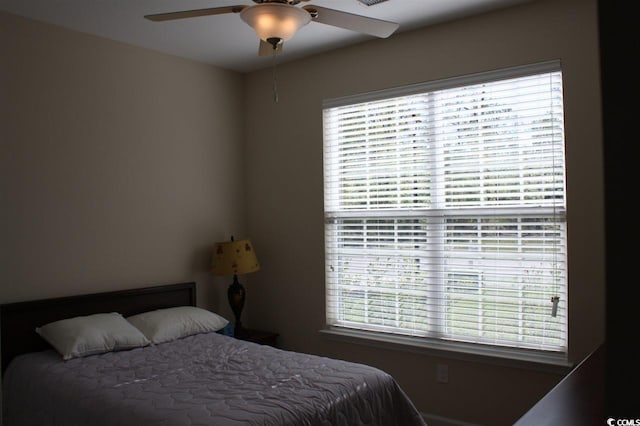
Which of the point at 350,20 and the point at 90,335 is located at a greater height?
the point at 350,20

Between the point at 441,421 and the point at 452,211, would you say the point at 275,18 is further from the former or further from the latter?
the point at 441,421

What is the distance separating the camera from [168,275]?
13.2 ft

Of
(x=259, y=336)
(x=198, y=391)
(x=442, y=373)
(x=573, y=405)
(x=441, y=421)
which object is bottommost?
(x=441, y=421)

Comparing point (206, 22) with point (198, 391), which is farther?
point (206, 22)

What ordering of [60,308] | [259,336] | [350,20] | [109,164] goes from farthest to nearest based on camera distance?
1. [259,336]
2. [109,164]
3. [60,308]
4. [350,20]

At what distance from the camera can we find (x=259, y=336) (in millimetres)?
4176

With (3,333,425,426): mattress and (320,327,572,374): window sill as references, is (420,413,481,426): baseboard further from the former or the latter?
(3,333,425,426): mattress

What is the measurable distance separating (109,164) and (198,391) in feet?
6.43

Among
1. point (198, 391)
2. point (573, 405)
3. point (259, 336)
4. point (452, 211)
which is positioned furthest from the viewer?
point (259, 336)

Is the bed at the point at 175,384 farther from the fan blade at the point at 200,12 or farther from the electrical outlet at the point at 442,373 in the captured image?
the fan blade at the point at 200,12

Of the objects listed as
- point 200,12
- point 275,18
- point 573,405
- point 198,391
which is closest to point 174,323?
point 198,391

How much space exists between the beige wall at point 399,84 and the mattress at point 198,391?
825 millimetres

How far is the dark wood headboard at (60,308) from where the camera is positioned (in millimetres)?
Result: 3055

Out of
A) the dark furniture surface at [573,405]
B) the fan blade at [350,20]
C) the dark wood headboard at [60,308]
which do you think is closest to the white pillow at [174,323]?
the dark wood headboard at [60,308]
